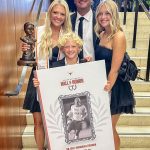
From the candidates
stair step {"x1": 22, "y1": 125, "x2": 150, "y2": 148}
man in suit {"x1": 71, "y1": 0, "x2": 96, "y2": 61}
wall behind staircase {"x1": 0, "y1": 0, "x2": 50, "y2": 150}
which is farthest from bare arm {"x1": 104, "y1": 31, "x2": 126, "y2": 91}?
stair step {"x1": 22, "y1": 125, "x2": 150, "y2": 148}

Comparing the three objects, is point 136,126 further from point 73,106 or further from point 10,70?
point 10,70

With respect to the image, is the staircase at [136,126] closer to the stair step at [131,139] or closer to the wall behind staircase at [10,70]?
the stair step at [131,139]

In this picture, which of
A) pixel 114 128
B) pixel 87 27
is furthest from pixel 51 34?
pixel 114 128

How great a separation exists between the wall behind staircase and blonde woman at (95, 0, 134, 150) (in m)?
0.71

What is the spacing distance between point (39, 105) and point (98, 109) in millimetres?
444

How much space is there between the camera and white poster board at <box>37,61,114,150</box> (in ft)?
7.81

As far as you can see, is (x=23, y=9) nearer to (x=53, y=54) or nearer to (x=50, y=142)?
(x=53, y=54)

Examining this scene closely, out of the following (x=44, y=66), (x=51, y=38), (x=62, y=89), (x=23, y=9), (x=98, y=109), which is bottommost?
(x=98, y=109)

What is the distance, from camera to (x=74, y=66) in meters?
2.38

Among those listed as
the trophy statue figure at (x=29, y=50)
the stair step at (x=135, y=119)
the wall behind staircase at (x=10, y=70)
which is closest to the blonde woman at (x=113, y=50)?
the trophy statue figure at (x=29, y=50)

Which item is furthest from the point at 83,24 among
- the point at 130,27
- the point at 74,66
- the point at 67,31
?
the point at 130,27

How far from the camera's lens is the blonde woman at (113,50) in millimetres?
2406

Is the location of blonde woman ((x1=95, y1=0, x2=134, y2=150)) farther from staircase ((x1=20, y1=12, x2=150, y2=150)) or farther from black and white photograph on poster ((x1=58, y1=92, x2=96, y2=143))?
staircase ((x1=20, y1=12, x2=150, y2=150))

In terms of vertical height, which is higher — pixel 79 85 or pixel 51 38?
pixel 51 38
